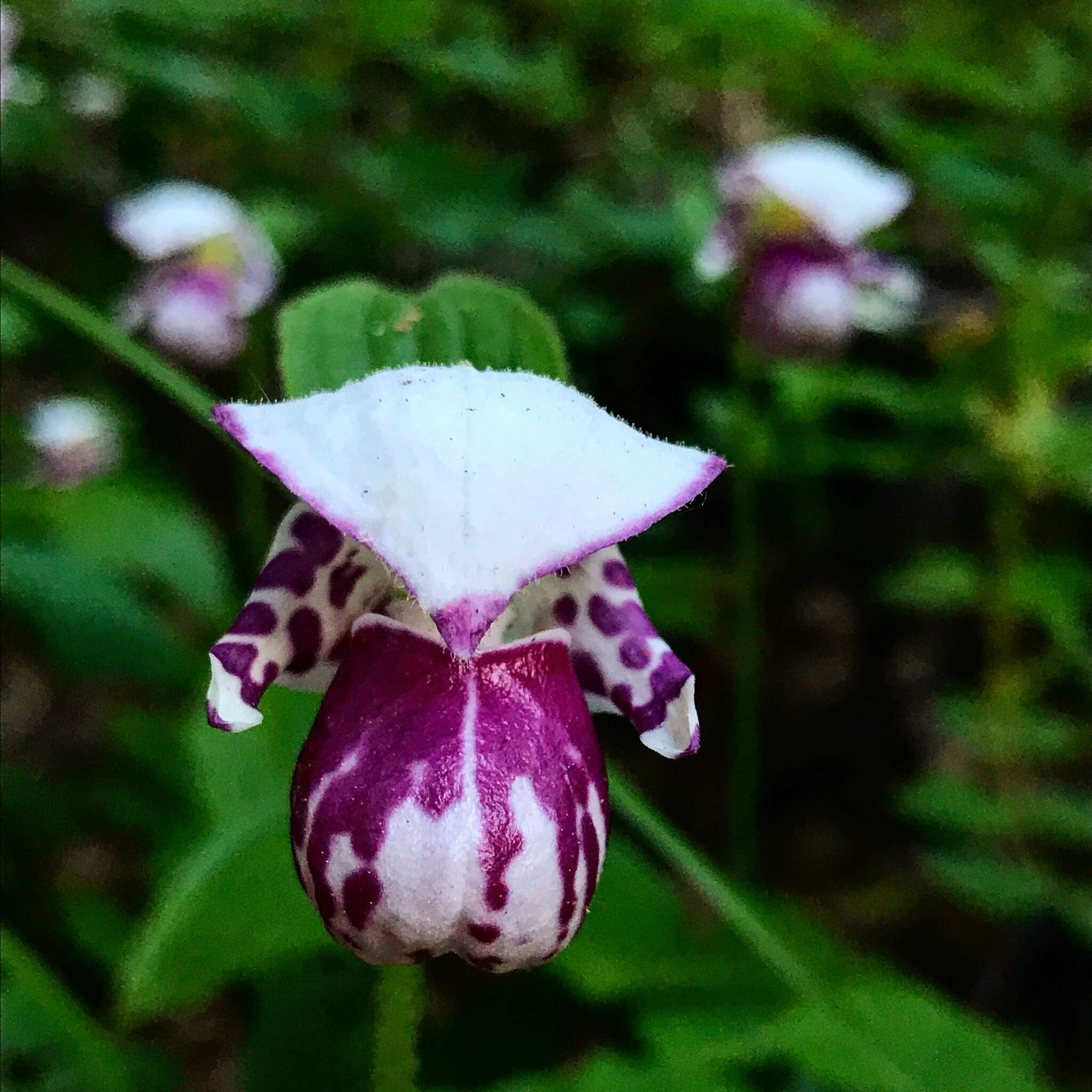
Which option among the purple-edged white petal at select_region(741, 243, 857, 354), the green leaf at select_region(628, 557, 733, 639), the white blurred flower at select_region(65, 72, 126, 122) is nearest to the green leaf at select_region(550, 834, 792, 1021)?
the green leaf at select_region(628, 557, 733, 639)

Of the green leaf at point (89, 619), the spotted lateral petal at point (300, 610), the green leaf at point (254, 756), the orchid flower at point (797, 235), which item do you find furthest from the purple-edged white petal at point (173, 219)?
the spotted lateral petal at point (300, 610)

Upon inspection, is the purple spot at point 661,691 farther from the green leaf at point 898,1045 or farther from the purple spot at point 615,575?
the green leaf at point 898,1045

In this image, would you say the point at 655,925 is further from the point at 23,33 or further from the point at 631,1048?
the point at 23,33

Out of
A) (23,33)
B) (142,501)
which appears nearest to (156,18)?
(23,33)

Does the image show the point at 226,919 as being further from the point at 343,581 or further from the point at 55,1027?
the point at 343,581

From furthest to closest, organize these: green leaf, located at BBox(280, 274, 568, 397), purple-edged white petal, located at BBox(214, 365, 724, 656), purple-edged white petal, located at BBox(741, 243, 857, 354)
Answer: purple-edged white petal, located at BBox(741, 243, 857, 354), green leaf, located at BBox(280, 274, 568, 397), purple-edged white petal, located at BBox(214, 365, 724, 656)

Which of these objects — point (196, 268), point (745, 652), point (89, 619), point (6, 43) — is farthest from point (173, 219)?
point (745, 652)

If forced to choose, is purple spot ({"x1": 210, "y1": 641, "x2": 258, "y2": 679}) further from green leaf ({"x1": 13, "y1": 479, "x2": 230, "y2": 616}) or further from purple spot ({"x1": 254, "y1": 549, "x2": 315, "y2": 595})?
green leaf ({"x1": 13, "y1": 479, "x2": 230, "y2": 616})
